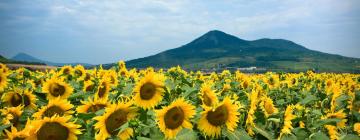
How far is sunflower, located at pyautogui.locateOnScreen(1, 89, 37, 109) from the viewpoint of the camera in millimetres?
6016

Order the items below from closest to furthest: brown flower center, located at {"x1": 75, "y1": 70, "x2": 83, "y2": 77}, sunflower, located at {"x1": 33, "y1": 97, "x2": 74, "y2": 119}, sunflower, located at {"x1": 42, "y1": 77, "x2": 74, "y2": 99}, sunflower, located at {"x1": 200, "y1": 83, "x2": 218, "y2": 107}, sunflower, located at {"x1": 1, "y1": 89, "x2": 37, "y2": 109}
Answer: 1. sunflower, located at {"x1": 33, "y1": 97, "x2": 74, "y2": 119}
2. sunflower, located at {"x1": 200, "y1": 83, "x2": 218, "y2": 107}
3. sunflower, located at {"x1": 1, "y1": 89, "x2": 37, "y2": 109}
4. sunflower, located at {"x1": 42, "y1": 77, "x2": 74, "y2": 99}
5. brown flower center, located at {"x1": 75, "y1": 70, "x2": 83, "y2": 77}

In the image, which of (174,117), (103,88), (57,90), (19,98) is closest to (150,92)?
(174,117)

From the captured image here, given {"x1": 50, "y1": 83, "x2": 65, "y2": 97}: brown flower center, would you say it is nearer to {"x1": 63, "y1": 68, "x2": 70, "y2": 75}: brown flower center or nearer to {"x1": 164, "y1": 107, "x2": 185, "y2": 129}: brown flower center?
{"x1": 63, "y1": 68, "x2": 70, "y2": 75}: brown flower center

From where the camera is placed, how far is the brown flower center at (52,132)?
358cm

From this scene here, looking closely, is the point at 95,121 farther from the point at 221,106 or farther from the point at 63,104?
the point at 221,106

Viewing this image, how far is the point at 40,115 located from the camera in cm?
435

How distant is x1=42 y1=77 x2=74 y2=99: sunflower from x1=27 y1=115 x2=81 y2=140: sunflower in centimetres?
336

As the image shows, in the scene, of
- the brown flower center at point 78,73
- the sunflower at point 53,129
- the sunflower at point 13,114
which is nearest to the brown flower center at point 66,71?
the brown flower center at point 78,73

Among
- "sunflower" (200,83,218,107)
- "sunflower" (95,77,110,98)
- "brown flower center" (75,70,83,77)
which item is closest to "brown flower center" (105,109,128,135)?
"sunflower" (200,83,218,107)

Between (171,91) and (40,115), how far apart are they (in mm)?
1714

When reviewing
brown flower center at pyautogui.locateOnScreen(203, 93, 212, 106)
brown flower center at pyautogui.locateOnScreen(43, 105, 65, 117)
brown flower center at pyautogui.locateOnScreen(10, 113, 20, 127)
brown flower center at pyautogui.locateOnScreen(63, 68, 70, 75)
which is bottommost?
brown flower center at pyautogui.locateOnScreen(10, 113, 20, 127)

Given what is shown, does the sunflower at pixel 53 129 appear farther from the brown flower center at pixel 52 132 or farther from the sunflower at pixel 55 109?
the sunflower at pixel 55 109

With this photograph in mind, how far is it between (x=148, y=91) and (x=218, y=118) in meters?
1.35

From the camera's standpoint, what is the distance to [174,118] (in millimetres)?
4109
